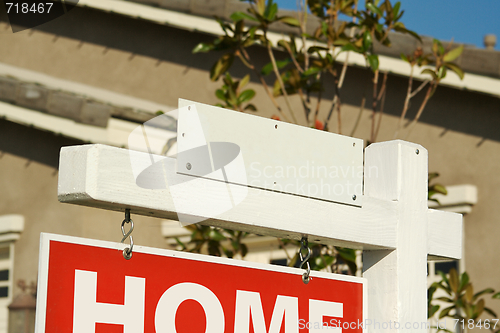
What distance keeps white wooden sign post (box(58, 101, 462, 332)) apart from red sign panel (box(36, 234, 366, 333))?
0.11 meters

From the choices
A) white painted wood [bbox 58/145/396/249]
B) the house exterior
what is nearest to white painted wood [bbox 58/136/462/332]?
white painted wood [bbox 58/145/396/249]

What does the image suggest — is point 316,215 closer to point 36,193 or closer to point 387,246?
point 387,246

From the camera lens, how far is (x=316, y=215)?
172 cm

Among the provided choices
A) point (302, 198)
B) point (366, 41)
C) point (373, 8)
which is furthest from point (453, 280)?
point (302, 198)

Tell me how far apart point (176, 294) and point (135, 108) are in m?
6.18

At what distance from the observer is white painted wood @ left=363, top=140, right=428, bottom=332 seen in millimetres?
1880

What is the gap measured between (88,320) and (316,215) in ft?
2.28

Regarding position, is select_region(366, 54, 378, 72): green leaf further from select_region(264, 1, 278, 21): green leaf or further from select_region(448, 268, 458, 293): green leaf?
select_region(448, 268, 458, 293): green leaf

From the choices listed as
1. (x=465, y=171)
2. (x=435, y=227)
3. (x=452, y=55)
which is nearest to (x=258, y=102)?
(x=465, y=171)

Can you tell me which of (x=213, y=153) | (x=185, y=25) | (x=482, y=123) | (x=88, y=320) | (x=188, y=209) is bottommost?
(x=88, y=320)

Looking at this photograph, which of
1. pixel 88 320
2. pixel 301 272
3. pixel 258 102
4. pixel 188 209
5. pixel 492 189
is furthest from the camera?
pixel 258 102

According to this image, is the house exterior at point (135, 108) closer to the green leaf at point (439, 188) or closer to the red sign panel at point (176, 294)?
the green leaf at point (439, 188)

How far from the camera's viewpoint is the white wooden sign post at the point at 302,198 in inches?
56.2

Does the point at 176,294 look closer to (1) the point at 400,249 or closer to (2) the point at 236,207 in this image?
(2) the point at 236,207
